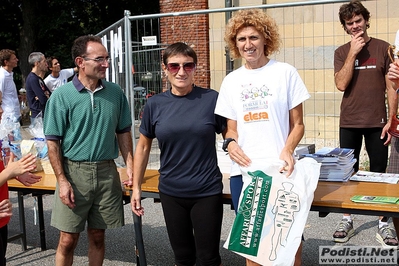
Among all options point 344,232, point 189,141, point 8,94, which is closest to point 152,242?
point 344,232

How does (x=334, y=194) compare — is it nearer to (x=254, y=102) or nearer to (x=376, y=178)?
(x=376, y=178)

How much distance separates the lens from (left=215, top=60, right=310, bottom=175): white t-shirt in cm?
318

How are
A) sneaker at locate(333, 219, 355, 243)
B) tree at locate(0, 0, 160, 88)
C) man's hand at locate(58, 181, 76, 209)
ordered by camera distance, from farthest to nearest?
tree at locate(0, 0, 160, 88), sneaker at locate(333, 219, 355, 243), man's hand at locate(58, 181, 76, 209)

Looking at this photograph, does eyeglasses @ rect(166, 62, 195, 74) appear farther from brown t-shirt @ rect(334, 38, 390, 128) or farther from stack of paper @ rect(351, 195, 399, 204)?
brown t-shirt @ rect(334, 38, 390, 128)

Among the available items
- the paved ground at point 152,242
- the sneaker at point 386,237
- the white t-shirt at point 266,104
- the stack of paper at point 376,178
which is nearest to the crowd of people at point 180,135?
the white t-shirt at point 266,104

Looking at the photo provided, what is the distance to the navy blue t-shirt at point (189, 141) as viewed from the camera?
11.2ft

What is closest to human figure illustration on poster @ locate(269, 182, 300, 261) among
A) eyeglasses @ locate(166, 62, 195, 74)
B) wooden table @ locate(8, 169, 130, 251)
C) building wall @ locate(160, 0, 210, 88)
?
eyeglasses @ locate(166, 62, 195, 74)

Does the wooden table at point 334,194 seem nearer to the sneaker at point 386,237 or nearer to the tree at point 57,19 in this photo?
the sneaker at point 386,237

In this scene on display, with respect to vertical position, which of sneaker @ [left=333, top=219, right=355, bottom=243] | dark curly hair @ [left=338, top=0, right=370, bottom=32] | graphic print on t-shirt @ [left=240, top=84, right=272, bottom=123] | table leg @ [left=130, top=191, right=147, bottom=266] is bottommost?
sneaker @ [left=333, top=219, right=355, bottom=243]

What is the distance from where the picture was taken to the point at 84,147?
12.6 feet

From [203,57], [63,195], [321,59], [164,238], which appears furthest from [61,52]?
[63,195]

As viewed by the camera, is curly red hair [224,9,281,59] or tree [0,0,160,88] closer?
curly red hair [224,9,281,59]

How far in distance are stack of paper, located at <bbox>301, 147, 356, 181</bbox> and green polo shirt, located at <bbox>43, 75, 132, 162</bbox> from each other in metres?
1.49

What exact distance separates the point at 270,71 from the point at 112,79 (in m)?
4.70
